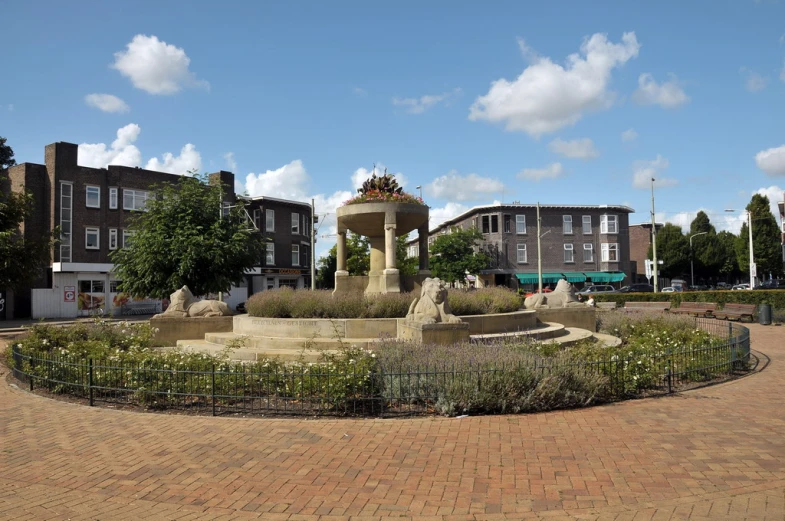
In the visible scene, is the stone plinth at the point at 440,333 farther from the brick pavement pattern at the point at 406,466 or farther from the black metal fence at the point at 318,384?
the brick pavement pattern at the point at 406,466

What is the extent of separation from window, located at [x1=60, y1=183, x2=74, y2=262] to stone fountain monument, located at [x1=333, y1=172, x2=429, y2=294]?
29928 mm

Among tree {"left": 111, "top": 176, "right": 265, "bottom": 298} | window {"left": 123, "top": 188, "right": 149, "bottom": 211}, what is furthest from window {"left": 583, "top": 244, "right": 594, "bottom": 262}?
window {"left": 123, "top": 188, "right": 149, "bottom": 211}

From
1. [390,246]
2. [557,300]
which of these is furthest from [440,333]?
[557,300]

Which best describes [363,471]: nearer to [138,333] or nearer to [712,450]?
[712,450]

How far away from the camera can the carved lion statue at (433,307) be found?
36.7 ft

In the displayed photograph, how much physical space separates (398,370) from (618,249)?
54.4m

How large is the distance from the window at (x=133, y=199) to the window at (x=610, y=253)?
43.5m

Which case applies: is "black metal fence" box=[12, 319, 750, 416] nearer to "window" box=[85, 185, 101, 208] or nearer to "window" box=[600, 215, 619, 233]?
"window" box=[85, 185, 101, 208]

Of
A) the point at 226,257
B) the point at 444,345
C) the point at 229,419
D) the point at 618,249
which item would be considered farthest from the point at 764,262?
the point at 229,419

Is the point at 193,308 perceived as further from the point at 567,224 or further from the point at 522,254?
the point at 567,224

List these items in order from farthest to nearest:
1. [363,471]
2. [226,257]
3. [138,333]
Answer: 1. [226,257]
2. [138,333]
3. [363,471]

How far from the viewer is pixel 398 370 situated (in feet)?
28.7

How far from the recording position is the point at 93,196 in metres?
40.4

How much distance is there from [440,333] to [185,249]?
15.6m
